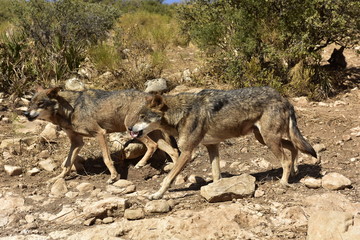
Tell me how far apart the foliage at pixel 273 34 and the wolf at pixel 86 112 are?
444cm

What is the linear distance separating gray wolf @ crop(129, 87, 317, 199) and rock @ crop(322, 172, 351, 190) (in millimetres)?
536

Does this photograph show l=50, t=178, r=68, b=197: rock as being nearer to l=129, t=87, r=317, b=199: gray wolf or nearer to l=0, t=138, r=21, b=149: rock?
l=129, t=87, r=317, b=199: gray wolf

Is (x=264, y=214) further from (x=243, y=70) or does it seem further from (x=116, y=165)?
(x=243, y=70)

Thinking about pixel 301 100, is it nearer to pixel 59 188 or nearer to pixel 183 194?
pixel 183 194

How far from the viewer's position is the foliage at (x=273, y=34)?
11555 mm

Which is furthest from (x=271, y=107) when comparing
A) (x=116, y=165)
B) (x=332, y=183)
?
(x=116, y=165)

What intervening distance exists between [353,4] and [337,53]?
214cm

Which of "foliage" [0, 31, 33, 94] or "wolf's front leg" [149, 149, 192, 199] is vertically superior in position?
"foliage" [0, 31, 33, 94]

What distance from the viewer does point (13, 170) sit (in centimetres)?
814

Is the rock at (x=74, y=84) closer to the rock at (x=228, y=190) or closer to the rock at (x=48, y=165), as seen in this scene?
the rock at (x=48, y=165)

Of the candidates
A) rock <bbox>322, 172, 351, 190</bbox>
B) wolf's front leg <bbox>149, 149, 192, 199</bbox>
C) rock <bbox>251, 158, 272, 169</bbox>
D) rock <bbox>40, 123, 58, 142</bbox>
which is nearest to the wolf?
rock <bbox>40, 123, 58, 142</bbox>

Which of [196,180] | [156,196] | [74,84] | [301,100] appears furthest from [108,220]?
[301,100]

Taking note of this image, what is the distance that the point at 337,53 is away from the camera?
13289mm

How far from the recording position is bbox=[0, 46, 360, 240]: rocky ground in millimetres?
5449
